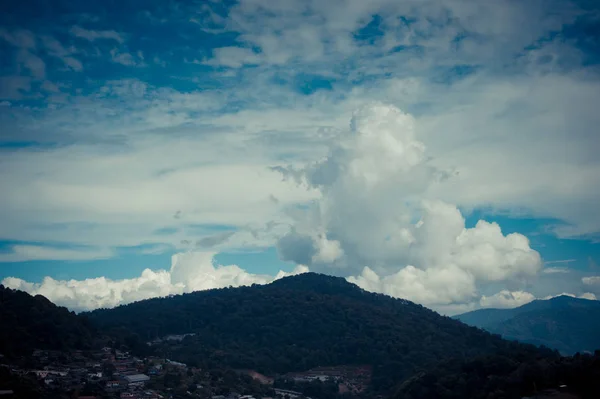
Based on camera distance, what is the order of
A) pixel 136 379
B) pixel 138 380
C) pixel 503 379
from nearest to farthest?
pixel 503 379
pixel 138 380
pixel 136 379

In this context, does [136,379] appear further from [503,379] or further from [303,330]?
[303,330]

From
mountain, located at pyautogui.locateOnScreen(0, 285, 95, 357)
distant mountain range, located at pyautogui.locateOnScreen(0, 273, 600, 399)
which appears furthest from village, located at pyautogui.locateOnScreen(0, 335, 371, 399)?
distant mountain range, located at pyautogui.locateOnScreen(0, 273, 600, 399)

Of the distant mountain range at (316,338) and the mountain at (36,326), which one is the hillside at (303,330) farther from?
the mountain at (36,326)

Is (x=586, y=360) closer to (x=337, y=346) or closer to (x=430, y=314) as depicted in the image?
(x=337, y=346)

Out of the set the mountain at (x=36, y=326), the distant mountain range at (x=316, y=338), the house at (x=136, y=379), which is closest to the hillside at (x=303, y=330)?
the distant mountain range at (x=316, y=338)

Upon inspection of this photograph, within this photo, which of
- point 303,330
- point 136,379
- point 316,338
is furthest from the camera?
point 303,330

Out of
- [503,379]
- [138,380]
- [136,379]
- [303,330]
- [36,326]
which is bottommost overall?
[138,380]

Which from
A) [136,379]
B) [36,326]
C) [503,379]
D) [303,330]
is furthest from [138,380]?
[303,330]

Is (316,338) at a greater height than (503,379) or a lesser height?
greater
